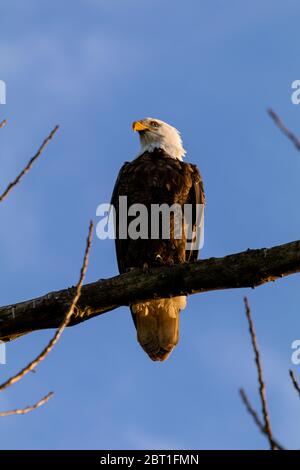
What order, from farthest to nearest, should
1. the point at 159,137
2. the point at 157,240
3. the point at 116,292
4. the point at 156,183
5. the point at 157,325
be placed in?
the point at 159,137 → the point at 157,325 → the point at 156,183 → the point at 157,240 → the point at 116,292

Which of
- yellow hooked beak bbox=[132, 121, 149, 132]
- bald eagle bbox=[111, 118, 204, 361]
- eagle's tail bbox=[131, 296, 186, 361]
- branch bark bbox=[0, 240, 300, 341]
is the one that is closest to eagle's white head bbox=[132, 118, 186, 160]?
yellow hooked beak bbox=[132, 121, 149, 132]

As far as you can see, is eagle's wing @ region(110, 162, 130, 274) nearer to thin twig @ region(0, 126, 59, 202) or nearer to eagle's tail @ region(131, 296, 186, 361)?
eagle's tail @ region(131, 296, 186, 361)

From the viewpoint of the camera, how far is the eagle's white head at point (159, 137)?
Result: 8.90m

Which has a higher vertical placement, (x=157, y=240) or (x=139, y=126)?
(x=139, y=126)

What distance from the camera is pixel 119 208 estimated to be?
818cm

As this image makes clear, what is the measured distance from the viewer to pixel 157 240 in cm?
781

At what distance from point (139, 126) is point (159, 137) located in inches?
11.3

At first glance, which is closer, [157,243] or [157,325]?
[157,243]

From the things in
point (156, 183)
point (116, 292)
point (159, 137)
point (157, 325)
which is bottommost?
point (116, 292)

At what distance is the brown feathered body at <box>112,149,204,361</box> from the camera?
25.8 feet

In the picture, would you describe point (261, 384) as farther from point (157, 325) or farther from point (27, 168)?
point (157, 325)

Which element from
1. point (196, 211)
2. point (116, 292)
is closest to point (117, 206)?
point (196, 211)
